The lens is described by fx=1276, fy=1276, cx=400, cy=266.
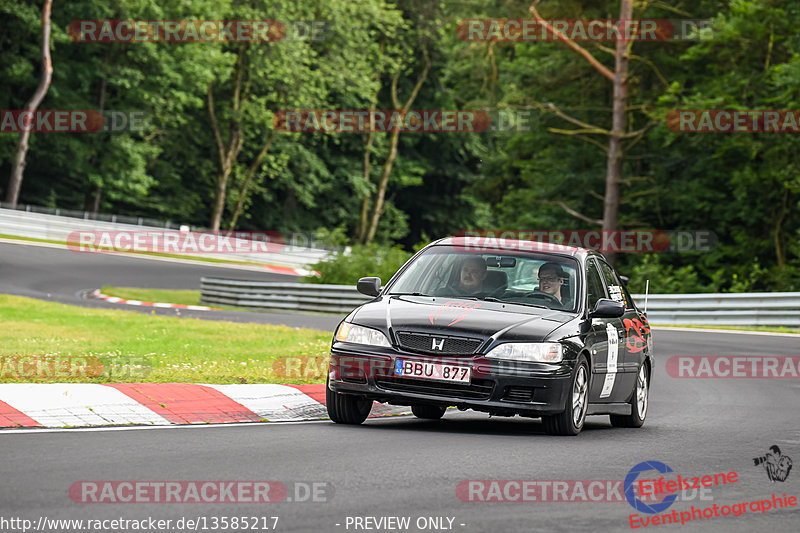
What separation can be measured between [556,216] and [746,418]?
1199 inches

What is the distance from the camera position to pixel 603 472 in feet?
26.8

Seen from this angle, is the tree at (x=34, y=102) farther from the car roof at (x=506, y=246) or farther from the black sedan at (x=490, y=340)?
the black sedan at (x=490, y=340)

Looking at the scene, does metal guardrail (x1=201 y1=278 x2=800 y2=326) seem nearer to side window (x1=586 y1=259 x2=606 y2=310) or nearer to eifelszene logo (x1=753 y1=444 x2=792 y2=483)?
side window (x1=586 y1=259 x2=606 y2=310)

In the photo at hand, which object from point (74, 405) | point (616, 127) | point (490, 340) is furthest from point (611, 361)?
point (616, 127)

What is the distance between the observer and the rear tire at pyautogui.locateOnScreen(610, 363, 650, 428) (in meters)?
11.8

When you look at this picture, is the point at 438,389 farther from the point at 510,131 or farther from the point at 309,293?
the point at 510,131

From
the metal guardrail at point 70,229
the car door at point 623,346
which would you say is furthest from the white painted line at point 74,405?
the metal guardrail at point 70,229

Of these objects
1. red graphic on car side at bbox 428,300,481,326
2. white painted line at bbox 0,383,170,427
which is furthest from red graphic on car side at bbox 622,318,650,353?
white painted line at bbox 0,383,170,427

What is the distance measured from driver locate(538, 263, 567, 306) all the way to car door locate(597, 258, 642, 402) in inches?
33.2

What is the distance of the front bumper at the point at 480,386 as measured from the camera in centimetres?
959

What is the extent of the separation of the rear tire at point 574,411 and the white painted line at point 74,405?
3005 mm

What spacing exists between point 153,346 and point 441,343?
718cm

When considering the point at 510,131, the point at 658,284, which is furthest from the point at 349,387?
the point at 510,131

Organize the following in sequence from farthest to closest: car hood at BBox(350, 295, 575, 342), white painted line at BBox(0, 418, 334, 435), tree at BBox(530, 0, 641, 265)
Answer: tree at BBox(530, 0, 641, 265), car hood at BBox(350, 295, 575, 342), white painted line at BBox(0, 418, 334, 435)
